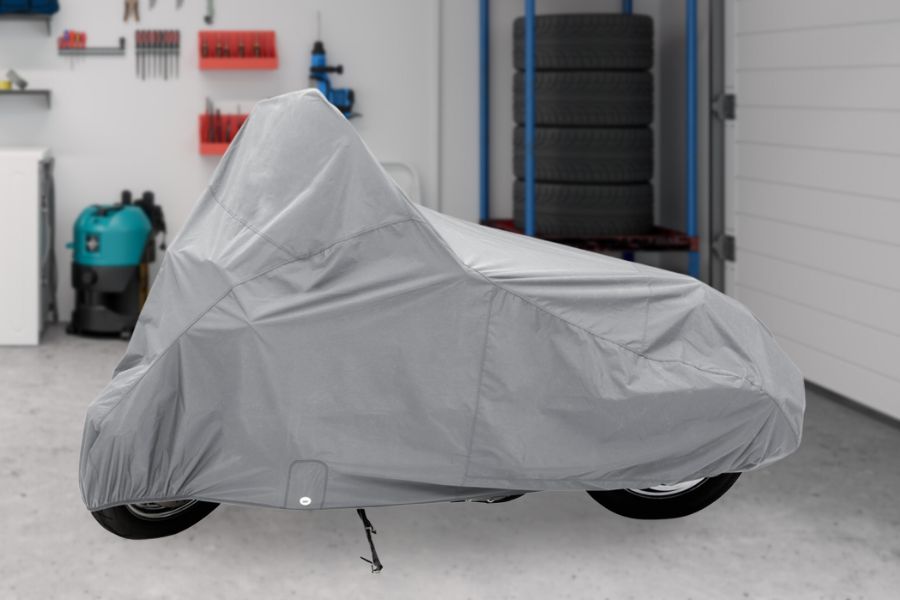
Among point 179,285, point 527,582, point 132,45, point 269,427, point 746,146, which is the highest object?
point 132,45

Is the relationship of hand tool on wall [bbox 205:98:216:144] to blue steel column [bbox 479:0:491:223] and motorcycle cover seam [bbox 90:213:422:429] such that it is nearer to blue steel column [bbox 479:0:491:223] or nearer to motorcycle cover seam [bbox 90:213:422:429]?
blue steel column [bbox 479:0:491:223]

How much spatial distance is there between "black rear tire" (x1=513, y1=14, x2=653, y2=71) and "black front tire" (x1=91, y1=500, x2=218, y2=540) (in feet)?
9.88

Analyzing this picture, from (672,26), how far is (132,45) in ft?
8.96

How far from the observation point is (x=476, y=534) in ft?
9.93

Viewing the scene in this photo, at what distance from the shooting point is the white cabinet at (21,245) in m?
5.29

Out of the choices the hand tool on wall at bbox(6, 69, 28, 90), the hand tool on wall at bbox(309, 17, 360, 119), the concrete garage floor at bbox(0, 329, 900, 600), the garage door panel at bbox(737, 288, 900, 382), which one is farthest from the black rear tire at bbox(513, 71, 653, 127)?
the hand tool on wall at bbox(6, 69, 28, 90)

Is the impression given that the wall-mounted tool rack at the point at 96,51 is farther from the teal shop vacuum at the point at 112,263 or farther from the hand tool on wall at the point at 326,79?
the hand tool on wall at the point at 326,79

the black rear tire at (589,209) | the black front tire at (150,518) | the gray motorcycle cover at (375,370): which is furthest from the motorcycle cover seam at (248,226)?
the black rear tire at (589,209)

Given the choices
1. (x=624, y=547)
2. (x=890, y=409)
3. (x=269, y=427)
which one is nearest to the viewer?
(x=269, y=427)

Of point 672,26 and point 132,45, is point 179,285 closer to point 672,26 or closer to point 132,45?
point 132,45

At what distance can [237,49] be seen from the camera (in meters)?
5.81

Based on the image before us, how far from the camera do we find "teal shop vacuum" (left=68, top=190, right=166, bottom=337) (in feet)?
18.0

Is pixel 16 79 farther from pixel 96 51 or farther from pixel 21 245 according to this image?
pixel 21 245

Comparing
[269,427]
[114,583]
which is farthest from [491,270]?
[114,583]
